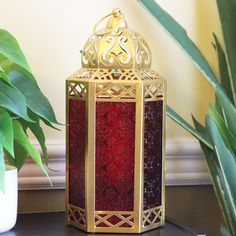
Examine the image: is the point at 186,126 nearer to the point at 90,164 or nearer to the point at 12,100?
the point at 90,164

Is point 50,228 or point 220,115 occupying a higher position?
point 220,115

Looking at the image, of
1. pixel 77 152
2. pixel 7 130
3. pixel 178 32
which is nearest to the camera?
pixel 7 130

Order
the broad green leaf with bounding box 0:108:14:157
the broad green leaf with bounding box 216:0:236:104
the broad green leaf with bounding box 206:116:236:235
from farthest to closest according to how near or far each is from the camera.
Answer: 1. the broad green leaf with bounding box 216:0:236:104
2. the broad green leaf with bounding box 206:116:236:235
3. the broad green leaf with bounding box 0:108:14:157

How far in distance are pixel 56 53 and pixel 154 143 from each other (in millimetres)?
217

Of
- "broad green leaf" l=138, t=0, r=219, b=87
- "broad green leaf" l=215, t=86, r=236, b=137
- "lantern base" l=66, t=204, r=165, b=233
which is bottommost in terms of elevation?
"lantern base" l=66, t=204, r=165, b=233

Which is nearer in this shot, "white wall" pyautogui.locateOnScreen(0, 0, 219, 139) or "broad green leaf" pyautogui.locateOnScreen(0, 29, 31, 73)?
"broad green leaf" pyautogui.locateOnScreen(0, 29, 31, 73)

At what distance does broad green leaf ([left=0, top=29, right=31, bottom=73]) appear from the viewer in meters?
0.54

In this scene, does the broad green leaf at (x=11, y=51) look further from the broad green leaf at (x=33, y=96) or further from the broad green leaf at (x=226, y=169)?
the broad green leaf at (x=226, y=169)

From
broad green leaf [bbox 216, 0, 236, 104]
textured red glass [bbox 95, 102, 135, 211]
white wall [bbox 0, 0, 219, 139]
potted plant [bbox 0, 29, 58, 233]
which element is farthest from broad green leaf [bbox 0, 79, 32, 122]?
broad green leaf [bbox 216, 0, 236, 104]

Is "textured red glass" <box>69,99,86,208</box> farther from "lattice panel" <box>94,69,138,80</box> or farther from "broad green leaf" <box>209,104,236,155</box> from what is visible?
"broad green leaf" <box>209,104,236,155</box>

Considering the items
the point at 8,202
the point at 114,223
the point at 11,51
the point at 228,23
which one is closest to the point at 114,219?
the point at 114,223

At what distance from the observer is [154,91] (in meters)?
0.62

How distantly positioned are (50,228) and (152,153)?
0.15 m

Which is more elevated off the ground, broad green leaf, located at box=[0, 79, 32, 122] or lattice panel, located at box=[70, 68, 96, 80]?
lattice panel, located at box=[70, 68, 96, 80]
